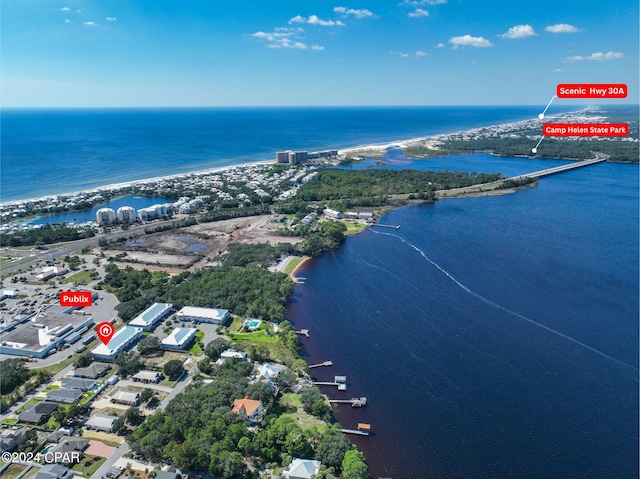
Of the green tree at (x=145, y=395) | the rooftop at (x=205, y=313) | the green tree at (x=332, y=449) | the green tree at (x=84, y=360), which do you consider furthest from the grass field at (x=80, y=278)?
the green tree at (x=332, y=449)

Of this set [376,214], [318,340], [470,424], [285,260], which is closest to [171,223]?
[285,260]

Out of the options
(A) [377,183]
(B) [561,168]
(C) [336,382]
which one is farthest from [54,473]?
(B) [561,168]

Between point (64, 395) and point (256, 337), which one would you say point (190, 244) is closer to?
point (256, 337)

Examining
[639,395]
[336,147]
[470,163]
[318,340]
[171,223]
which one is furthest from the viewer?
[336,147]

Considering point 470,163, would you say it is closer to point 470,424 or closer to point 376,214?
point 376,214

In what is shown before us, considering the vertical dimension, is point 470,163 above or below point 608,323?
above

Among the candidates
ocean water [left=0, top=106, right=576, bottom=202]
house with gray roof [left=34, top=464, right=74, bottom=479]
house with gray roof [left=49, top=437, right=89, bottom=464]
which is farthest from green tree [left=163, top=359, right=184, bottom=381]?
ocean water [left=0, top=106, right=576, bottom=202]

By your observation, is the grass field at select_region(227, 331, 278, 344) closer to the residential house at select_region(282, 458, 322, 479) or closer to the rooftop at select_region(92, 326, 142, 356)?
the rooftop at select_region(92, 326, 142, 356)
